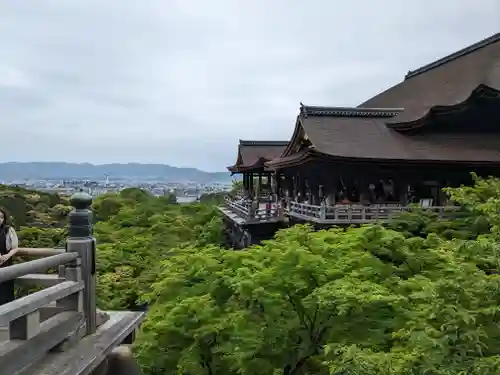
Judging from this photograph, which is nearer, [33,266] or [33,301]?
[33,301]

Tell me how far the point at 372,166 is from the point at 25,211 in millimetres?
26219

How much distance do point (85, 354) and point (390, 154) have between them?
13761mm

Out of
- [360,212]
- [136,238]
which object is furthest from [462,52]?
[136,238]

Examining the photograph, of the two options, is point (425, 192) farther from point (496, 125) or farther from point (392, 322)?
point (392, 322)

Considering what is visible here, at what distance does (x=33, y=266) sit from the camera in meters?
3.33

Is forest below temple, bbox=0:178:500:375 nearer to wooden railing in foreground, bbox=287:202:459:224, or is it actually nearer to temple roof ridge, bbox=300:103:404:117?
wooden railing in foreground, bbox=287:202:459:224

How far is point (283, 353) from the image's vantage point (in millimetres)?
6816

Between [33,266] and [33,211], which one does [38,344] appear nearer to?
[33,266]

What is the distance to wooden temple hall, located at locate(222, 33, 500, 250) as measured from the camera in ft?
51.1

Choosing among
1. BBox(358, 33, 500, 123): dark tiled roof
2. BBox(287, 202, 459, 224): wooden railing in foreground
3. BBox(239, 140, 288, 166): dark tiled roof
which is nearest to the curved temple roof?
BBox(358, 33, 500, 123): dark tiled roof

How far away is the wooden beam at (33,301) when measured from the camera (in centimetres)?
274

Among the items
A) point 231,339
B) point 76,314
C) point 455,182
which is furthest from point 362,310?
point 455,182

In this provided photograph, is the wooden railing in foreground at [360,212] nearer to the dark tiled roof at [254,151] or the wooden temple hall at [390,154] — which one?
the wooden temple hall at [390,154]

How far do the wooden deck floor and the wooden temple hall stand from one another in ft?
33.9
